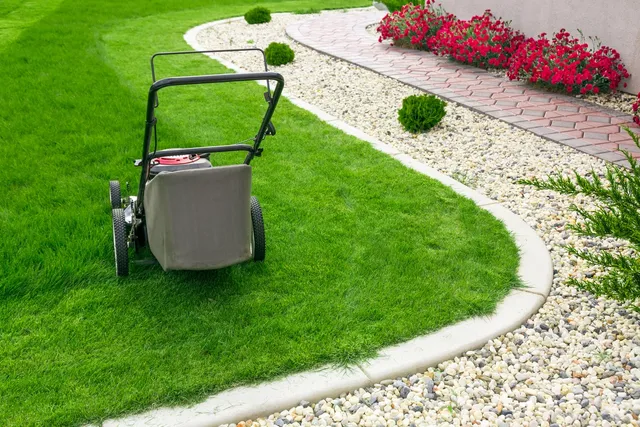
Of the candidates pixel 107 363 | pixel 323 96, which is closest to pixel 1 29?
pixel 323 96

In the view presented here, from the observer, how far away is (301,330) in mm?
3123

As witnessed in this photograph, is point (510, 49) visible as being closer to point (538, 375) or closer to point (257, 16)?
point (257, 16)

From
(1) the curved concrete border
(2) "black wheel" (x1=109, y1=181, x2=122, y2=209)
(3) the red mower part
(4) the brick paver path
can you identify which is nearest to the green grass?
(1) the curved concrete border

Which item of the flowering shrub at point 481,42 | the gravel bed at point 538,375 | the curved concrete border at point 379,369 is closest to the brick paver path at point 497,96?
the flowering shrub at point 481,42

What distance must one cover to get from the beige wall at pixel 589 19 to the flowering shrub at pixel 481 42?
8.5 inches

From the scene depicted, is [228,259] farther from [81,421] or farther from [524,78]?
[524,78]

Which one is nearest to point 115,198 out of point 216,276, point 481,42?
point 216,276

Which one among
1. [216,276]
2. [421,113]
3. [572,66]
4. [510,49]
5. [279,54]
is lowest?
[279,54]

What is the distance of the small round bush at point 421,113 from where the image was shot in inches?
245

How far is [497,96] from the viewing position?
24.7ft

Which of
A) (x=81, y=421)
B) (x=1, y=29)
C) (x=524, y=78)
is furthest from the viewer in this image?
(x=1, y=29)

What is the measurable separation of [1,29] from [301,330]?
11119 millimetres

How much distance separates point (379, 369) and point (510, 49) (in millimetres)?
7090

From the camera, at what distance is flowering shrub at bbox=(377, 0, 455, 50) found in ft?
33.9
